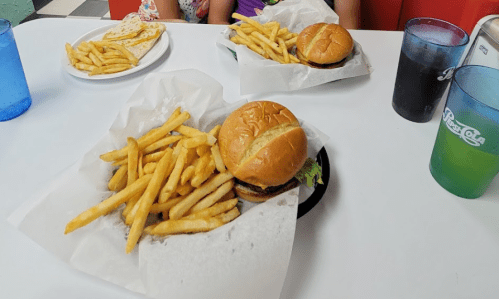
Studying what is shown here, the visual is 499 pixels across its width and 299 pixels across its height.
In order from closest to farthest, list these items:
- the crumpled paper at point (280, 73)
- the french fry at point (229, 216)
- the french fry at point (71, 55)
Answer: the french fry at point (229, 216) → the crumpled paper at point (280, 73) → the french fry at point (71, 55)

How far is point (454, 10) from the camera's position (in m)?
1.96

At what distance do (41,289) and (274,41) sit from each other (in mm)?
1074

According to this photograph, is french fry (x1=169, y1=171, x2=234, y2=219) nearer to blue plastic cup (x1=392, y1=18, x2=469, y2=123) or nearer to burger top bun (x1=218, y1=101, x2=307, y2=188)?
burger top bun (x1=218, y1=101, x2=307, y2=188)

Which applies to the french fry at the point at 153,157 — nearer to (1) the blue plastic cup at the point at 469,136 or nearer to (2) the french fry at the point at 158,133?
(2) the french fry at the point at 158,133

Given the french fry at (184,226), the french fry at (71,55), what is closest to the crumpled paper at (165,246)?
the french fry at (184,226)

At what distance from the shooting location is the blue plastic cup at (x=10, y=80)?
1.10 m

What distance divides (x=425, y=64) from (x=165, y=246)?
850mm

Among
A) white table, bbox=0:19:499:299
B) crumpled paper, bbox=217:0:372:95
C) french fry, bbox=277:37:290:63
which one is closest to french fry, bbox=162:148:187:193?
white table, bbox=0:19:499:299

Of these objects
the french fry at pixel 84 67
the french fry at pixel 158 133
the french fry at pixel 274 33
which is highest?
the french fry at pixel 274 33

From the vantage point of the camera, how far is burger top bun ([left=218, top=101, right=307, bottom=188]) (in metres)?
0.84

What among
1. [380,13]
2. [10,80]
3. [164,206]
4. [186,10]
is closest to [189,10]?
[186,10]

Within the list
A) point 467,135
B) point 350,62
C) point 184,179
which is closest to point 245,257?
point 184,179

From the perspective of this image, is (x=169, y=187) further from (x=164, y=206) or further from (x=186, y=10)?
(x=186, y=10)

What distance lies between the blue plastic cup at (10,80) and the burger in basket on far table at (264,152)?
28.6 inches
